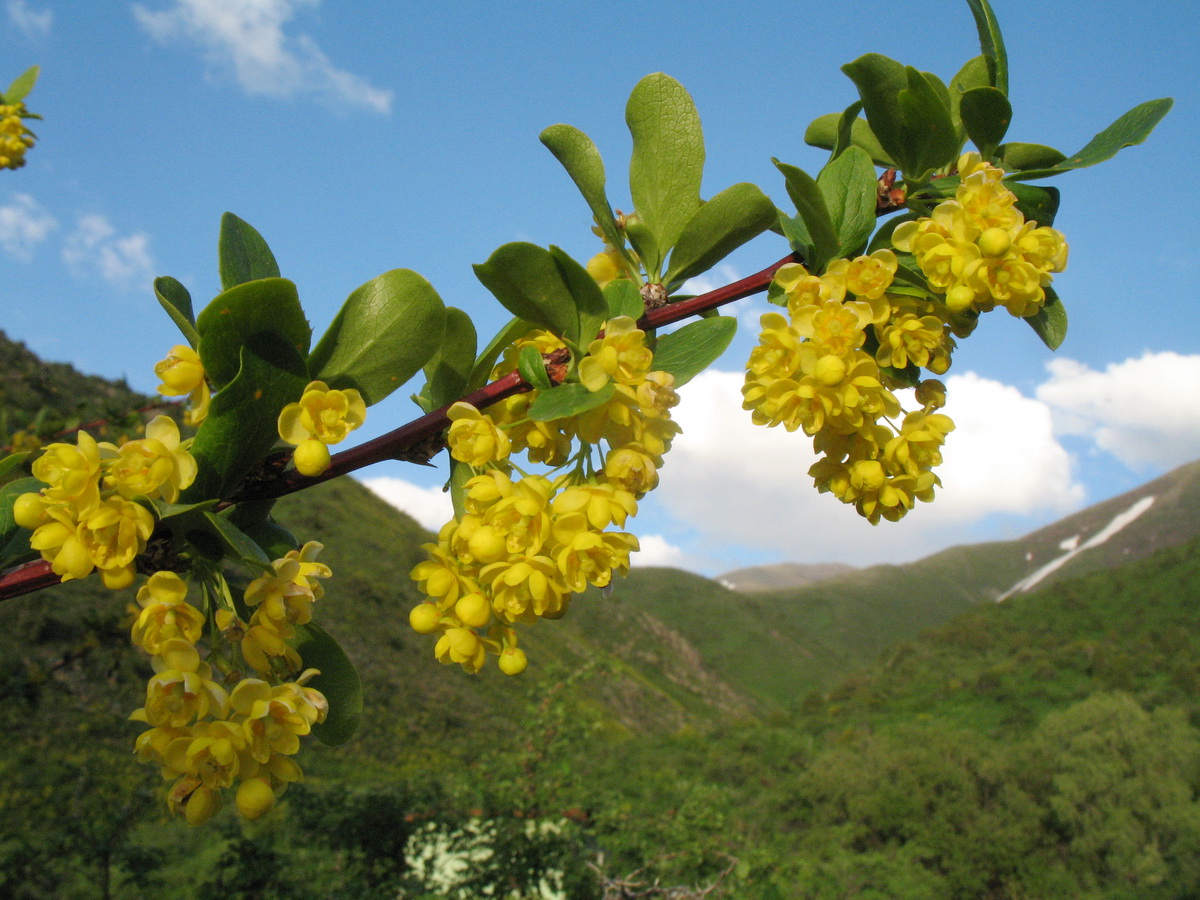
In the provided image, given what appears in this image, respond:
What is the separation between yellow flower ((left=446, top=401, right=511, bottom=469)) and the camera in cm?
77

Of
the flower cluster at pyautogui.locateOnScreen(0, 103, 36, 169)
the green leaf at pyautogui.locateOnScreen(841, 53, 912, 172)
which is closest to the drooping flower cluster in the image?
the green leaf at pyautogui.locateOnScreen(841, 53, 912, 172)

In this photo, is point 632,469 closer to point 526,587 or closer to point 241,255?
point 526,587

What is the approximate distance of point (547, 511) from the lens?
30.4 inches

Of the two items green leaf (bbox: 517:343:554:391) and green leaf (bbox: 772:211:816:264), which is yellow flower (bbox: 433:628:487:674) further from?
green leaf (bbox: 772:211:816:264)

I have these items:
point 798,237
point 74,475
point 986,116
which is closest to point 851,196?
point 798,237

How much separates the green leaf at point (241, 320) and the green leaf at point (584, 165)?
0.39m

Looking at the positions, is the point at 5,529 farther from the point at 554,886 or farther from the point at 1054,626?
the point at 1054,626

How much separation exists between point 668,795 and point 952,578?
156ft

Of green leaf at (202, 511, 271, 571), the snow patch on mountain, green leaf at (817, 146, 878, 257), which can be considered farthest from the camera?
the snow patch on mountain

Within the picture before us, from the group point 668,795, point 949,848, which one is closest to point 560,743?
point 668,795

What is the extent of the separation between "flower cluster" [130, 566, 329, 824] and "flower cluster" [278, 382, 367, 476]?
130 millimetres

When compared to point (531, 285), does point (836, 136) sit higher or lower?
higher

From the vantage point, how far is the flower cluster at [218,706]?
73cm

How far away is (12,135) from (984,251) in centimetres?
340
